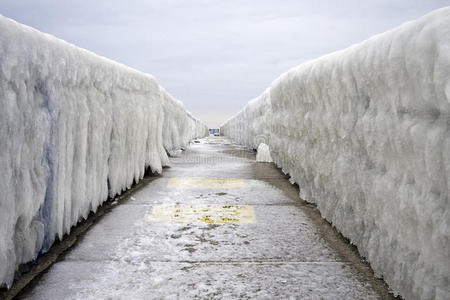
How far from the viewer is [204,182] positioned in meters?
4.27

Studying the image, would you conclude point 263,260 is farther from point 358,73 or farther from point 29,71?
point 29,71

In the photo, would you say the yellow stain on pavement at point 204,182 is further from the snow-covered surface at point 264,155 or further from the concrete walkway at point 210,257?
the snow-covered surface at point 264,155

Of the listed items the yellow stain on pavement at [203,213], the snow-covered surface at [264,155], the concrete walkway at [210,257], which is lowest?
the concrete walkway at [210,257]

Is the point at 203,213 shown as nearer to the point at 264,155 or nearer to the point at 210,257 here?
the point at 210,257

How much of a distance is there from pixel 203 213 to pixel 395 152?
169 centimetres

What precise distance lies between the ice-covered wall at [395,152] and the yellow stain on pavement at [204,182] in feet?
5.18

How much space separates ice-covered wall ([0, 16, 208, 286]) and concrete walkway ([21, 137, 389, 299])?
0.20 m

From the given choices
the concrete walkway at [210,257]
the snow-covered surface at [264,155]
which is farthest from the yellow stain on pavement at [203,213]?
the snow-covered surface at [264,155]

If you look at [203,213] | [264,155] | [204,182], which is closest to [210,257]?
[203,213]

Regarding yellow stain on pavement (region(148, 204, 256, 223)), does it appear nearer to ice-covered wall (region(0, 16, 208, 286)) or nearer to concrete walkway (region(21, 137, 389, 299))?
concrete walkway (region(21, 137, 389, 299))

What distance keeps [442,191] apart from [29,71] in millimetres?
1829

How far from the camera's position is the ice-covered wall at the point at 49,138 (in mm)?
1540

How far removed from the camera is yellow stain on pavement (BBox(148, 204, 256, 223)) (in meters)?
2.67

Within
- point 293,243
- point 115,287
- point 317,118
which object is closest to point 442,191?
point 293,243
